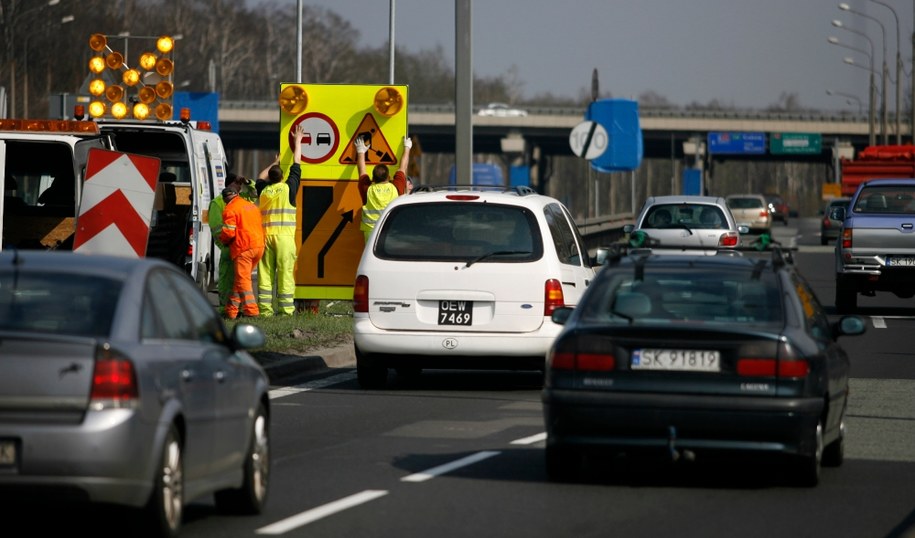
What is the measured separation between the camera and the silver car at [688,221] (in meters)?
31.0

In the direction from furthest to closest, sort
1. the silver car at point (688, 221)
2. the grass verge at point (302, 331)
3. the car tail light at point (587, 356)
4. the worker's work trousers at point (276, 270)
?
the silver car at point (688, 221)
the worker's work trousers at point (276, 270)
the grass verge at point (302, 331)
the car tail light at point (587, 356)

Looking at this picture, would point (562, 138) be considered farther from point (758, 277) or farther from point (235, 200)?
point (758, 277)

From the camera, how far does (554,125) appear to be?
11881 centimetres

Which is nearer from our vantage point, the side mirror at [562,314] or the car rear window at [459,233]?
the side mirror at [562,314]

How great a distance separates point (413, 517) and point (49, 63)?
272ft

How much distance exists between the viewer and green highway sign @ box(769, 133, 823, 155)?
11881cm

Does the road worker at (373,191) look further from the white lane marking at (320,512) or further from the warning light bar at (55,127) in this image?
the white lane marking at (320,512)

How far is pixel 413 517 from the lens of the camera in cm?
915

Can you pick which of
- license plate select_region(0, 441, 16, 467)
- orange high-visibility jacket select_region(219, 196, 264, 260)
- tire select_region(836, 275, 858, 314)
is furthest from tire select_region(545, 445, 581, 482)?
tire select_region(836, 275, 858, 314)

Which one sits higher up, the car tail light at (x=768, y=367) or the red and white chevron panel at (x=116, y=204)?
the red and white chevron panel at (x=116, y=204)

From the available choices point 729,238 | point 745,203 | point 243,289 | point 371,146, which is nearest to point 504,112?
point 745,203

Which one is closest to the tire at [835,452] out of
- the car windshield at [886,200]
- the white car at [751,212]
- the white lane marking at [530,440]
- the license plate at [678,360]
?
the license plate at [678,360]

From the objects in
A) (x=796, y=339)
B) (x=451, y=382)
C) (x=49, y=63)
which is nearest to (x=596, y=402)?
(x=796, y=339)

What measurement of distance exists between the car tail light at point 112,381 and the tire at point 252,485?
5.17ft
